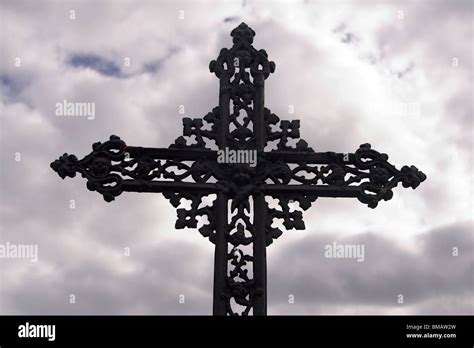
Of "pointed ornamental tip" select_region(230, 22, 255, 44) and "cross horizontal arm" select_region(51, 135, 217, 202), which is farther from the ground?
"pointed ornamental tip" select_region(230, 22, 255, 44)

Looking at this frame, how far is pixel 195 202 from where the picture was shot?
10.2 metres

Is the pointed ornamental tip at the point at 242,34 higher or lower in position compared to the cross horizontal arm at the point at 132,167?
higher

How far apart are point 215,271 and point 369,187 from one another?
7.09 ft

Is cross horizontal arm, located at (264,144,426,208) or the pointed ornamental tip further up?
the pointed ornamental tip

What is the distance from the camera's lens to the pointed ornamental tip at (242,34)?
11086 mm

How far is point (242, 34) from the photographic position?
11.1m

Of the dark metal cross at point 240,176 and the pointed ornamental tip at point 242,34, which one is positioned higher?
the pointed ornamental tip at point 242,34

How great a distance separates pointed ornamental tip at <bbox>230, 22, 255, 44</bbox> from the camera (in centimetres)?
1109

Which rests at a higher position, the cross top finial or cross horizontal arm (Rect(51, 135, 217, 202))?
the cross top finial

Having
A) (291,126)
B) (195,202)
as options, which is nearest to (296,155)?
(291,126)
